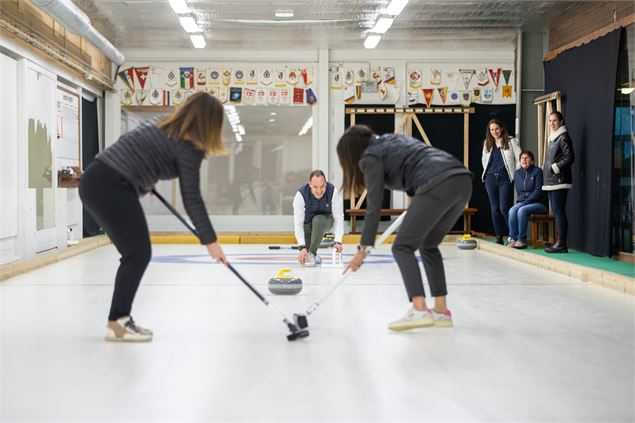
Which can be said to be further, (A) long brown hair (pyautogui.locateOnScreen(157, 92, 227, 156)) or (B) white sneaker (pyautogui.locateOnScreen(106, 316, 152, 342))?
(B) white sneaker (pyautogui.locateOnScreen(106, 316, 152, 342))

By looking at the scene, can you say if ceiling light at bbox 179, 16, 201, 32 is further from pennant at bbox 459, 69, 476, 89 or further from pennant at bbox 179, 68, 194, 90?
pennant at bbox 459, 69, 476, 89

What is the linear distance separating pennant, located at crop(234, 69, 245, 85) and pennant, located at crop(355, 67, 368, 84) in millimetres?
1770

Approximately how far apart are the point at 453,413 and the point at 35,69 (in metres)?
6.78

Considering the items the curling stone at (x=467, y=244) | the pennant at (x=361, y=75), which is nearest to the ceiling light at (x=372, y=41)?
the pennant at (x=361, y=75)

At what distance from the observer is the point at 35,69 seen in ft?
25.6

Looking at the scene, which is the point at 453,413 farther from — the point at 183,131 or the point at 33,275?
the point at 33,275

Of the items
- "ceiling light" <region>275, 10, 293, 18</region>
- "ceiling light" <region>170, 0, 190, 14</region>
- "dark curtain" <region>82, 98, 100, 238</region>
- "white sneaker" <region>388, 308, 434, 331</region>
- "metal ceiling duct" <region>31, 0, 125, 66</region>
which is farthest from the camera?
"dark curtain" <region>82, 98, 100, 238</region>

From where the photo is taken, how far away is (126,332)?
3.45 m

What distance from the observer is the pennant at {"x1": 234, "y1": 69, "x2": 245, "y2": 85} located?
37.5 feet

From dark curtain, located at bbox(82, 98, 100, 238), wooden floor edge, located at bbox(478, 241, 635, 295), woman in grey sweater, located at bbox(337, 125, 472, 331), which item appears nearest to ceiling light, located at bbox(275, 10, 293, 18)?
dark curtain, located at bbox(82, 98, 100, 238)

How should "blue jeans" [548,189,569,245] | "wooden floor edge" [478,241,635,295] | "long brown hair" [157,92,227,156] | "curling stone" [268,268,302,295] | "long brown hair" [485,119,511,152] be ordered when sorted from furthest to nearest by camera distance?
1. "long brown hair" [485,119,511,152]
2. "blue jeans" [548,189,569,245]
3. "wooden floor edge" [478,241,635,295]
4. "curling stone" [268,268,302,295]
5. "long brown hair" [157,92,227,156]

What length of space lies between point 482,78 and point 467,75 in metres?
0.23

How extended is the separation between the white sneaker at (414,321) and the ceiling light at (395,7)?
16.9 feet

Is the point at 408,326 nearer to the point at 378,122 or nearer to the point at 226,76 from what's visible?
the point at 378,122
